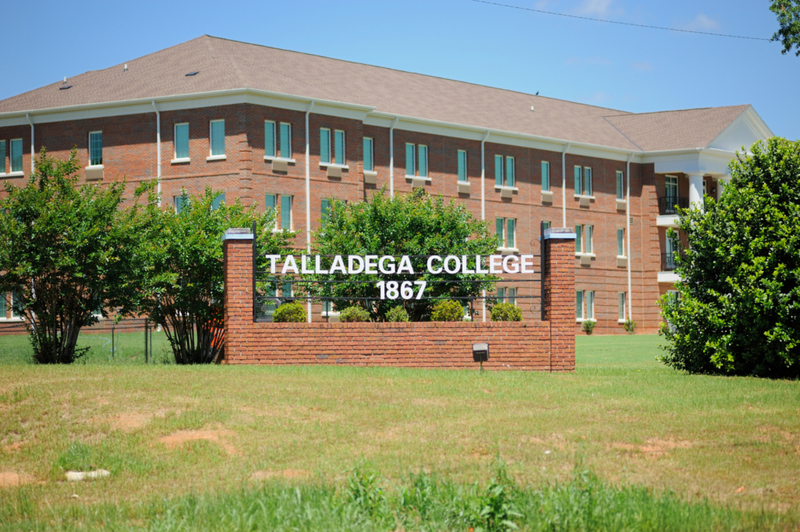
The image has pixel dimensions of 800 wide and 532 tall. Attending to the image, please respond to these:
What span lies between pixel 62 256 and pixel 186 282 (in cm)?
300

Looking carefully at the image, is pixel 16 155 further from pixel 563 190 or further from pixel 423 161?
pixel 563 190

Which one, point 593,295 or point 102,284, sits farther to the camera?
→ point 593,295

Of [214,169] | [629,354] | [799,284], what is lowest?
[629,354]

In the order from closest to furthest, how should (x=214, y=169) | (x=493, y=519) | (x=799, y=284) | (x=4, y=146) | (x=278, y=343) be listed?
(x=493, y=519) → (x=799, y=284) → (x=278, y=343) → (x=214, y=169) → (x=4, y=146)

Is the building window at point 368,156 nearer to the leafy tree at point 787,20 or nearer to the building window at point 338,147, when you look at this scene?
the building window at point 338,147

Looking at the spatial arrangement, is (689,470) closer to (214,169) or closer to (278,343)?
(278,343)

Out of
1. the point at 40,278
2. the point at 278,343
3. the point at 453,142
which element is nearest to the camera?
the point at 278,343

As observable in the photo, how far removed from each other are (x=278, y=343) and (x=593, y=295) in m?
35.1

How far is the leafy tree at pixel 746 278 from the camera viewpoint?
55.6ft

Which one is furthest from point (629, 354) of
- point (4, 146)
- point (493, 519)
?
point (4, 146)

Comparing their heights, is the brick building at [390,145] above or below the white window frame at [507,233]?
above

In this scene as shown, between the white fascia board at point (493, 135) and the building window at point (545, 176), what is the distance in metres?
0.92

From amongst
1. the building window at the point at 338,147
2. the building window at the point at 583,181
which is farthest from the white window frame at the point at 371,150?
the building window at the point at 583,181

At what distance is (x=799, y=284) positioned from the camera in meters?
16.8
